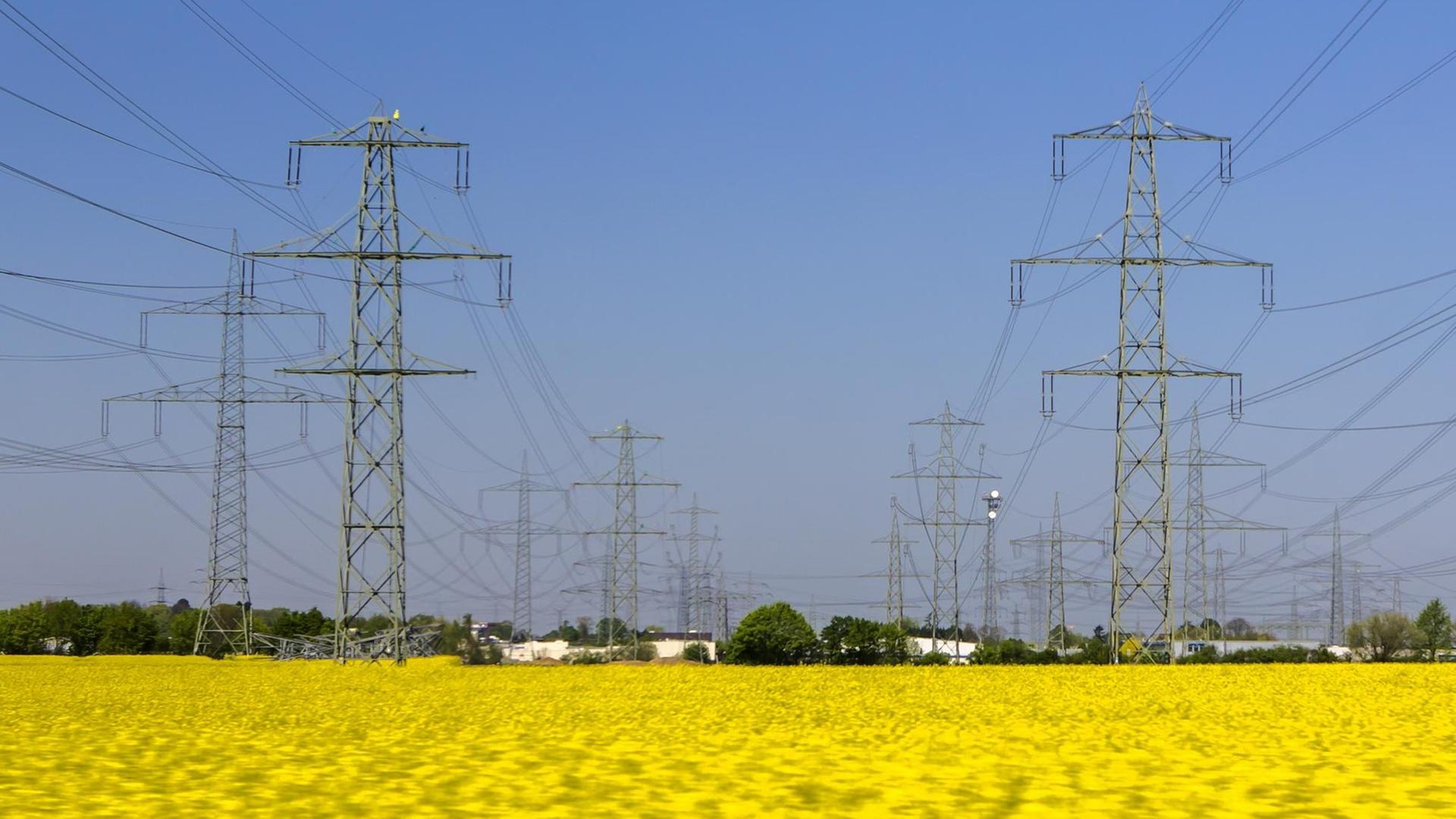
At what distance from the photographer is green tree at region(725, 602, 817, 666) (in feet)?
330

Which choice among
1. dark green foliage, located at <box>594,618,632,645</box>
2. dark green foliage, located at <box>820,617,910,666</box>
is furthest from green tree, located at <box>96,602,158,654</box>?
dark green foliage, located at <box>820,617,910,666</box>

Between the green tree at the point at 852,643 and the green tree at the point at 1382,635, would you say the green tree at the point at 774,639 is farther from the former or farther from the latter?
the green tree at the point at 1382,635

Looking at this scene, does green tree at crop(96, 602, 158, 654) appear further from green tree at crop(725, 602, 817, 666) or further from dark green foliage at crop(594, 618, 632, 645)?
green tree at crop(725, 602, 817, 666)

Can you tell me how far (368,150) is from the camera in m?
67.2

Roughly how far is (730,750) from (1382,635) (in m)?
128

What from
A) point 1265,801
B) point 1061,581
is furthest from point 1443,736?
point 1061,581

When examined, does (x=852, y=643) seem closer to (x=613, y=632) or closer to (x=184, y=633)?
(x=613, y=632)

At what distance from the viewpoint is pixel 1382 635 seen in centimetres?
13912

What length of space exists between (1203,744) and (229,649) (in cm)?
12787

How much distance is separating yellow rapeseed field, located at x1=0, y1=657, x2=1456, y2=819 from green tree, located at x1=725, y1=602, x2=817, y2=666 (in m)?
47.2

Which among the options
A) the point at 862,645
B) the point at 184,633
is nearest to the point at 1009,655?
the point at 862,645

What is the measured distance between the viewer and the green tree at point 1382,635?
132025 mm

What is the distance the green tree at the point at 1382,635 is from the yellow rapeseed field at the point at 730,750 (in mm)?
82049

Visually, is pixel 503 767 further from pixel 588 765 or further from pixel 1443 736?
pixel 1443 736
